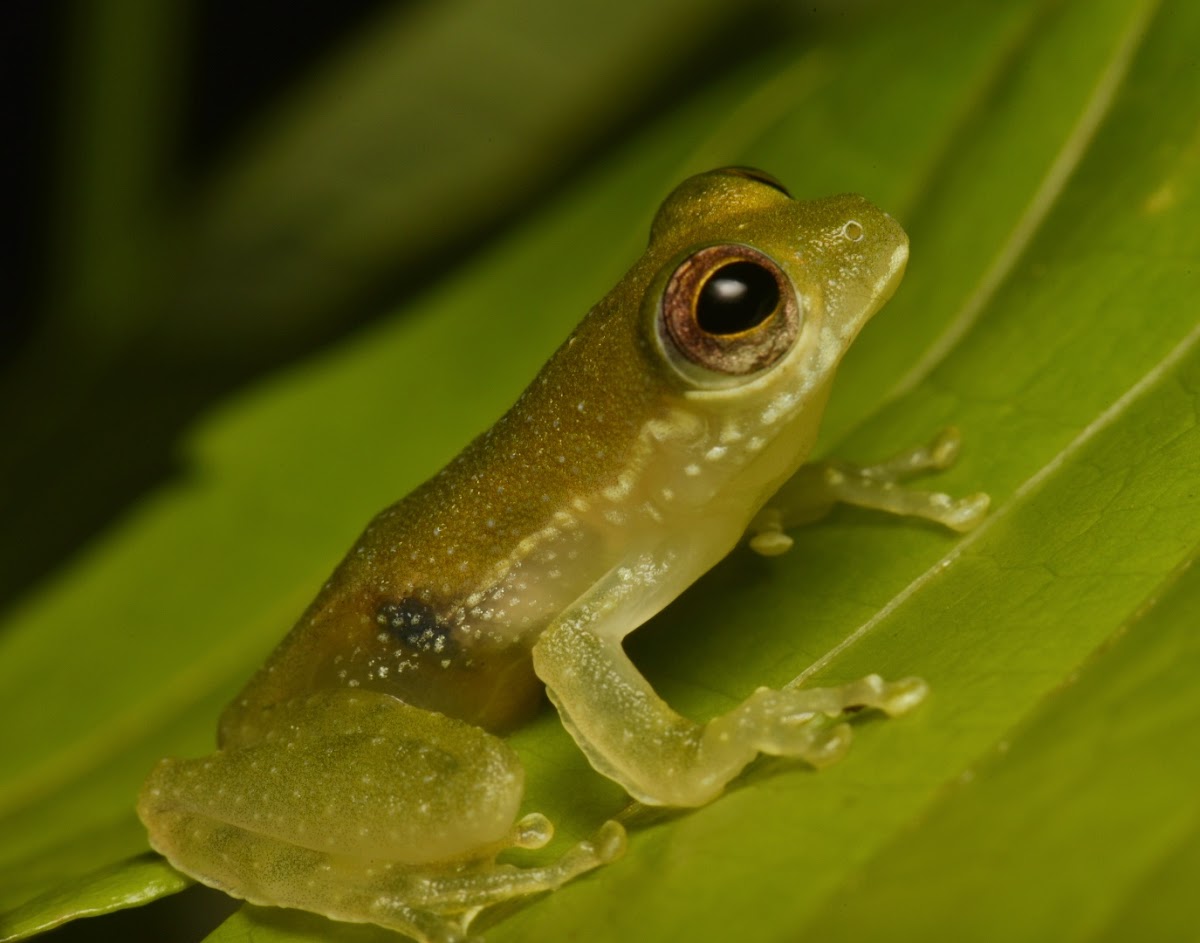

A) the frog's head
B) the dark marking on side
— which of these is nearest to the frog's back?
the dark marking on side

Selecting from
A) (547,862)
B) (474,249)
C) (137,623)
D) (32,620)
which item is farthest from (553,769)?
(474,249)

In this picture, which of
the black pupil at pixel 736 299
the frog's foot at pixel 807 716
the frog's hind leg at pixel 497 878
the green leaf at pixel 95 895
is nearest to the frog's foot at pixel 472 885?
the frog's hind leg at pixel 497 878

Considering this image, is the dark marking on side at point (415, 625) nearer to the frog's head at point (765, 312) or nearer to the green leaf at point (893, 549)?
the green leaf at point (893, 549)

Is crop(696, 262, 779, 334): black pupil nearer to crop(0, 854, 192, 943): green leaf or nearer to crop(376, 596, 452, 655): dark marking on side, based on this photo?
crop(376, 596, 452, 655): dark marking on side

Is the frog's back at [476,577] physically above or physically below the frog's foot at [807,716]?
above

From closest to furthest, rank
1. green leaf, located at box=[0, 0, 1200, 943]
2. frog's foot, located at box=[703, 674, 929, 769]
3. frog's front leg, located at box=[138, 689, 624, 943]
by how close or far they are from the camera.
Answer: green leaf, located at box=[0, 0, 1200, 943], frog's foot, located at box=[703, 674, 929, 769], frog's front leg, located at box=[138, 689, 624, 943]

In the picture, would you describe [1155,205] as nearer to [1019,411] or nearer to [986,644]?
[1019,411]

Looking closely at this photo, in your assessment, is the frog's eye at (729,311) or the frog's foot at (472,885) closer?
the frog's foot at (472,885)

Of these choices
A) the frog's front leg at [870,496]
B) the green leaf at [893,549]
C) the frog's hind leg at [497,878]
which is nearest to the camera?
the green leaf at [893,549]
